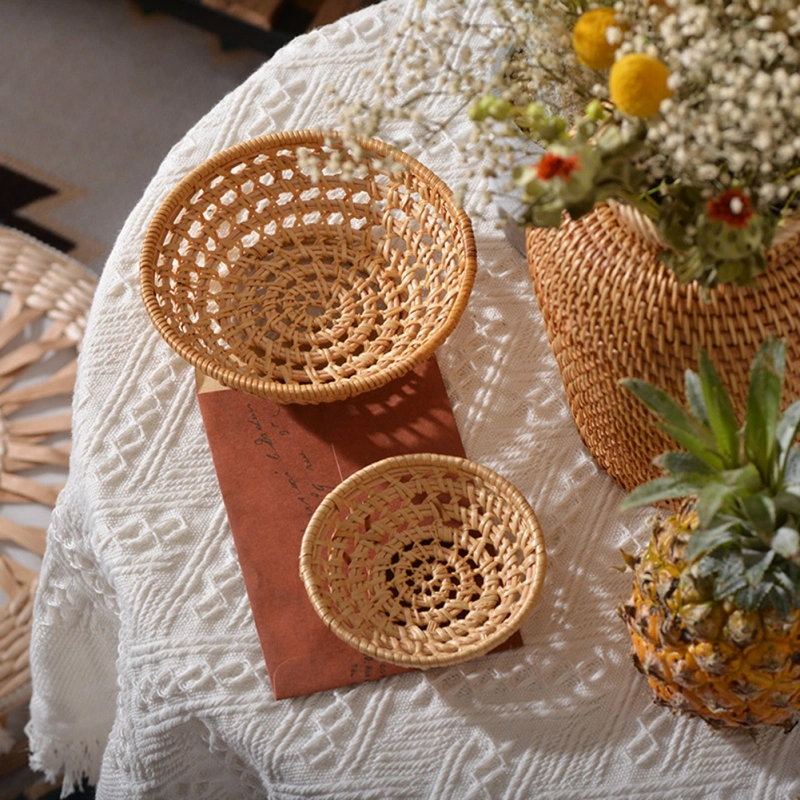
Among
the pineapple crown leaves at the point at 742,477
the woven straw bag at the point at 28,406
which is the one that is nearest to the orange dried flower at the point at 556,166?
the pineapple crown leaves at the point at 742,477

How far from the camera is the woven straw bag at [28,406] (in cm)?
124

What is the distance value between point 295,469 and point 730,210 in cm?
52

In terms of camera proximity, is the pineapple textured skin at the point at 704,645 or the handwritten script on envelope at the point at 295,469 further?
the handwritten script on envelope at the point at 295,469

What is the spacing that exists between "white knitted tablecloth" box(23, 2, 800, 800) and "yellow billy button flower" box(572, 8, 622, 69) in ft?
1.45

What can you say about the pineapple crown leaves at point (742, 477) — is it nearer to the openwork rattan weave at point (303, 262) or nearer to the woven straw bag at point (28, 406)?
the openwork rattan weave at point (303, 262)

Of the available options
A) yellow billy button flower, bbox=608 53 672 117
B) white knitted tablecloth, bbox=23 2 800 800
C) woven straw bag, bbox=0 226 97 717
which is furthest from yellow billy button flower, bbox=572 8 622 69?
woven straw bag, bbox=0 226 97 717

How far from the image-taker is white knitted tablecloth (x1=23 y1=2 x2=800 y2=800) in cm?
90

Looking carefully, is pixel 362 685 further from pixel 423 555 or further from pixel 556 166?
pixel 556 166

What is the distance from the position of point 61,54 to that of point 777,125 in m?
1.94

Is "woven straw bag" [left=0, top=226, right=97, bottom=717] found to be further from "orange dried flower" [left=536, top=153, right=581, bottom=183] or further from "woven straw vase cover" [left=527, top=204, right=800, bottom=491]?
"orange dried flower" [left=536, top=153, right=581, bottom=183]

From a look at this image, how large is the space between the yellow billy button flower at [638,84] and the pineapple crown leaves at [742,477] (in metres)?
0.18

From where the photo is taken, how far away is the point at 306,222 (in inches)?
43.6

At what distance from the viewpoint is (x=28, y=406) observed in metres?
1.31

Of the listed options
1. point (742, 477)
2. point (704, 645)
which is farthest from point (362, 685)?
point (742, 477)
